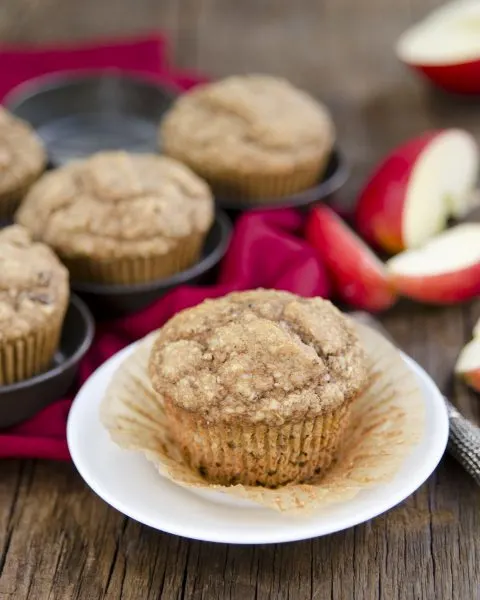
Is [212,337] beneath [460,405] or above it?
above

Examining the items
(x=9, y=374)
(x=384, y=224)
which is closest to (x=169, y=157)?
(x=384, y=224)

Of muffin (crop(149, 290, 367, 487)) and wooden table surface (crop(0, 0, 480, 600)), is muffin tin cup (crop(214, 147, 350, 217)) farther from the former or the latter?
muffin (crop(149, 290, 367, 487))

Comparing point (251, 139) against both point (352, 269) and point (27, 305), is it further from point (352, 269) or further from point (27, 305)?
point (27, 305)

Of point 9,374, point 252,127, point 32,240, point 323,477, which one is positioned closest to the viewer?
point 323,477

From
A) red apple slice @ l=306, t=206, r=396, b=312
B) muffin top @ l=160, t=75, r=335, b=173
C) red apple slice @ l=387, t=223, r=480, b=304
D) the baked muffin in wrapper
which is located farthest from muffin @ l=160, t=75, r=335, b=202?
the baked muffin in wrapper

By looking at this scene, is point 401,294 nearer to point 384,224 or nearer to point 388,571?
point 384,224

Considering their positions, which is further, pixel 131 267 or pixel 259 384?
pixel 131 267

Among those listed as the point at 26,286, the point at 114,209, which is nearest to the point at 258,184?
the point at 114,209
